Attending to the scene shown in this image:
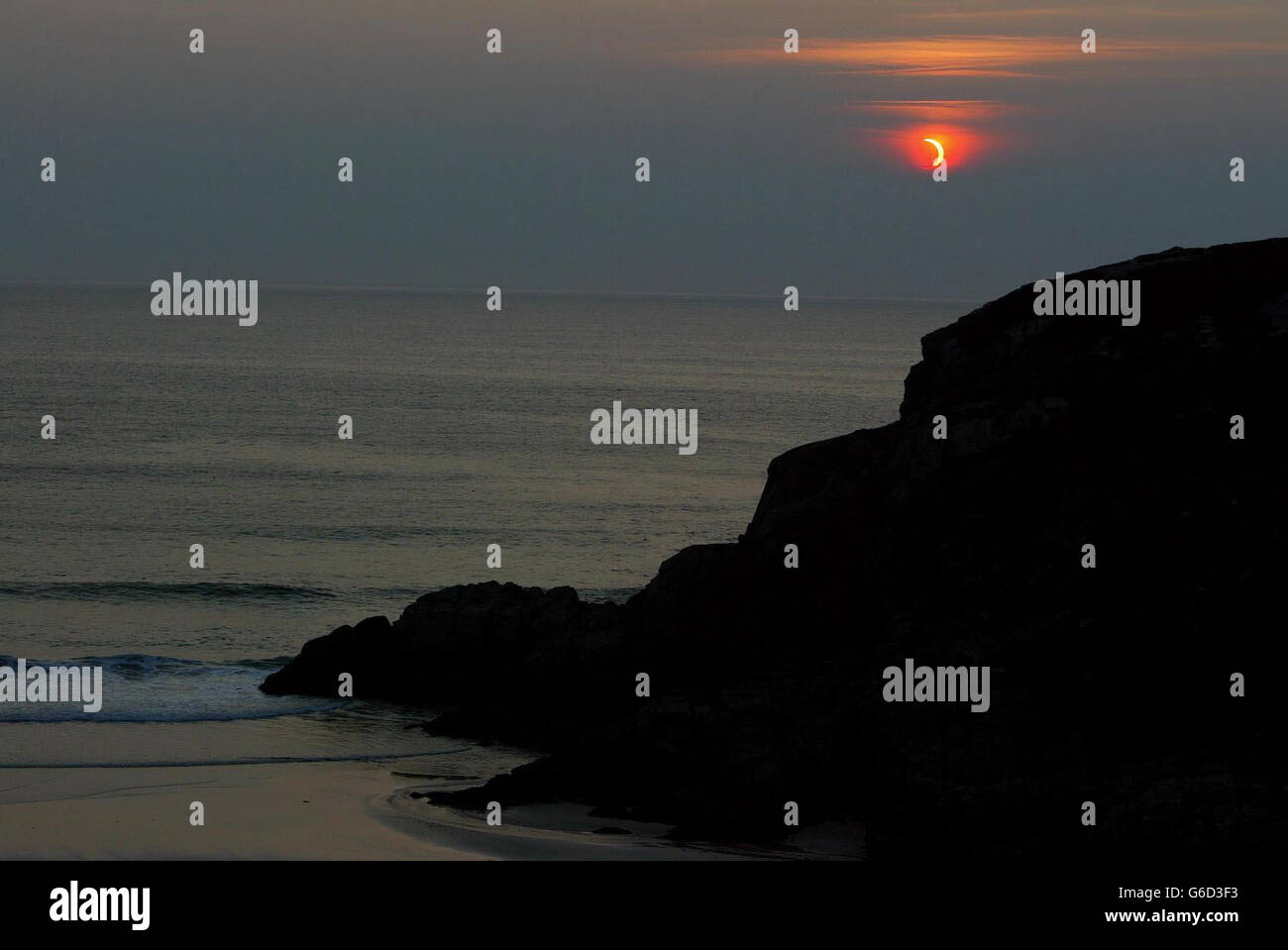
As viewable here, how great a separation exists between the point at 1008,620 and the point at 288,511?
45.8 metres

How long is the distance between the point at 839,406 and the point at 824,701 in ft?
318

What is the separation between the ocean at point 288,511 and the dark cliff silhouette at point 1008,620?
654 cm

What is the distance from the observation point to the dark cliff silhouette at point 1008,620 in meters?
22.0

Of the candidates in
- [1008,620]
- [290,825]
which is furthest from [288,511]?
[1008,620]

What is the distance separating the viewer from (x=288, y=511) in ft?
214

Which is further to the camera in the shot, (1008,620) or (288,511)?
(288,511)

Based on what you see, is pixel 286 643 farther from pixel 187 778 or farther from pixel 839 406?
pixel 839 406

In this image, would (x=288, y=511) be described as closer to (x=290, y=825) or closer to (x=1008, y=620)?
(x=290, y=825)

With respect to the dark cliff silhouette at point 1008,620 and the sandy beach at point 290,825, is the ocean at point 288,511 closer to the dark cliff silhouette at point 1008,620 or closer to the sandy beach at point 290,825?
the sandy beach at point 290,825

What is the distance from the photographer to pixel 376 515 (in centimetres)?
6469

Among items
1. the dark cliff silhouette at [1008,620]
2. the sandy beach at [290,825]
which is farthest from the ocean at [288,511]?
the dark cliff silhouette at [1008,620]

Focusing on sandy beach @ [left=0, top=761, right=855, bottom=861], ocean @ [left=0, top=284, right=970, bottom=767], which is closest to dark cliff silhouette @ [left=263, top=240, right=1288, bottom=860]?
sandy beach @ [left=0, top=761, right=855, bottom=861]

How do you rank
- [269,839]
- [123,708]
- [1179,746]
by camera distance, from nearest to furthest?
[1179,746], [269,839], [123,708]
